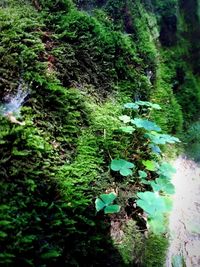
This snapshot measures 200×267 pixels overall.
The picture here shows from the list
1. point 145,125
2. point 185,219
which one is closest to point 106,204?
point 145,125

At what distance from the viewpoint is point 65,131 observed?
10.1 ft

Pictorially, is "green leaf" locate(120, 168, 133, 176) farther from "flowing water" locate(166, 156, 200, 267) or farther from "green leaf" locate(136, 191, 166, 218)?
"flowing water" locate(166, 156, 200, 267)

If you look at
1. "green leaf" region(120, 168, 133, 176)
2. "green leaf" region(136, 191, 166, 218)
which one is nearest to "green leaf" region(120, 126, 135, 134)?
"green leaf" region(120, 168, 133, 176)

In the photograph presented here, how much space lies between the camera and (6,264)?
6.63ft

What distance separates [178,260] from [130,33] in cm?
375

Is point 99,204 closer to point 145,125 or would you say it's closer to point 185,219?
point 145,125

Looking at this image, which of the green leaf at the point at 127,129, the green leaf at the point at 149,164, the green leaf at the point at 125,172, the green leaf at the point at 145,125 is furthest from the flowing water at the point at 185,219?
the green leaf at the point at 127,129

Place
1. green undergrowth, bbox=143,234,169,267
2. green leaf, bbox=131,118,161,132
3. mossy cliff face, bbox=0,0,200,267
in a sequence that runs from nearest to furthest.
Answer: mossy cliff face, bbox=0,0,200,267, green undergrowth, bbox=143,234,169,267, green leaf, bbox=131,118,161,132

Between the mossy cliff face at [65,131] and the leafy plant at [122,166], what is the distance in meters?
0.13

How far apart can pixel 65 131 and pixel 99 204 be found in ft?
2.66

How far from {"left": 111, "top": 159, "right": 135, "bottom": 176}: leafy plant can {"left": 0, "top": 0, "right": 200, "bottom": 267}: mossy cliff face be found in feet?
0.44

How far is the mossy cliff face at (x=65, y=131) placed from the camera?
2.38 m

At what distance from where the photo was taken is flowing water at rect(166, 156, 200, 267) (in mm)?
3327

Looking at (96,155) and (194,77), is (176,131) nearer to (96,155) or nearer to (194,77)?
(194,77)
